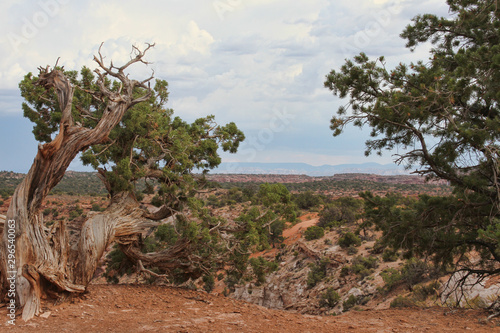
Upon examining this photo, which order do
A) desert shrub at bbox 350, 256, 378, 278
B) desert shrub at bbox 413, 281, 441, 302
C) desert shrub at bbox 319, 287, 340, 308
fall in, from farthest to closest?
desert shrub at bbox 350, 256, 378, 278 → desert shrub at bbox 319, 287, 340, 308 → desert shrub at bbox 413, 281, 441, 302

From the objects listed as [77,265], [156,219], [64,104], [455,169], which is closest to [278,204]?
[156,219]

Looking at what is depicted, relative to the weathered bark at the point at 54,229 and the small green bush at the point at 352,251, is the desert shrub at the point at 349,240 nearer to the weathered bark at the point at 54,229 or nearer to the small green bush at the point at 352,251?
the small green bush at the point at 352,251

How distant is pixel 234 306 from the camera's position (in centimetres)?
862

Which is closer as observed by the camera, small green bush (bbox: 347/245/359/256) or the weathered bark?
the weathered bark

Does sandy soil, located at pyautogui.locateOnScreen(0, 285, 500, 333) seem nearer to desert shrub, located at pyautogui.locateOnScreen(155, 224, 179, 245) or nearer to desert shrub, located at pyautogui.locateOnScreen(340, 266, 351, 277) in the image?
desert shrub, located at pyautogui.locateOnScreen(155, 224, 179, 245)

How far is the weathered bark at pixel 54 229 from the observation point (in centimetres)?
721

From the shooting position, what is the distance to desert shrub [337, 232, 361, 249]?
21.5 metres

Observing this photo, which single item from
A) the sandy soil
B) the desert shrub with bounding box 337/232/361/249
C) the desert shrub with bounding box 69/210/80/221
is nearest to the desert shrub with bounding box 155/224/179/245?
the sandy soil

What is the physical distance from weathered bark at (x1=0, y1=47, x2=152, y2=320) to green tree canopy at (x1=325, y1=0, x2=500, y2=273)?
5.51 meters

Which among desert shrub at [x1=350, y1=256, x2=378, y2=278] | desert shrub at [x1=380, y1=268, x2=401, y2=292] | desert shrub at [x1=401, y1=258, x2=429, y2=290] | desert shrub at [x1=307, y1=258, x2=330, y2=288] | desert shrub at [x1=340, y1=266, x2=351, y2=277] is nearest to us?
desert shrub at [x1=401, y1=258, x2=429, y2=290]

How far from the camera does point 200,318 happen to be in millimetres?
7305

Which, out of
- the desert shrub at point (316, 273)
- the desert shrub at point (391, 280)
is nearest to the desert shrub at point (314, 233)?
the desert shrub at point (316, 273)

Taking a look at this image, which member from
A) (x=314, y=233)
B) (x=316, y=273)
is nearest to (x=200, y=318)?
(x=316, y=273)

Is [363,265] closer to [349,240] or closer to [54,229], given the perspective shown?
[349,240]
